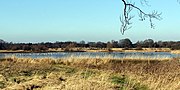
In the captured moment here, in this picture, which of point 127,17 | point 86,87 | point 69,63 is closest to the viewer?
point 127,17

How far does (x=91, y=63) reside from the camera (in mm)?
26000

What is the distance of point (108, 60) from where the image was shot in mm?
27234

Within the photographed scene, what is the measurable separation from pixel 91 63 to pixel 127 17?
18711mm

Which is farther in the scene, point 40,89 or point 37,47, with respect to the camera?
point 37,47

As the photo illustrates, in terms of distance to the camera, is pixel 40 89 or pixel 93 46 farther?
pixel 93 46

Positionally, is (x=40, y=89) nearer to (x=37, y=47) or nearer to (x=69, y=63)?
(x=69, y=63)

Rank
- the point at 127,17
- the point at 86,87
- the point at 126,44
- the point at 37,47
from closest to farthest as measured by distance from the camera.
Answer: the point at 127,17, the point at 86,87, the point at 37,47, the point at 126,44

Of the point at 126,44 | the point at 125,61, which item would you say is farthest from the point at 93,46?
the point at 125,61

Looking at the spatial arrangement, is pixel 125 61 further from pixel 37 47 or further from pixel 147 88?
pixel 37 47

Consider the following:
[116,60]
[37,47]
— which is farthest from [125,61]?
[37,47]

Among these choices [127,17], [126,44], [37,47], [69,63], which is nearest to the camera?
[127,17]

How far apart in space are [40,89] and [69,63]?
16.6 m

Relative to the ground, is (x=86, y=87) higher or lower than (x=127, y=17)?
lower

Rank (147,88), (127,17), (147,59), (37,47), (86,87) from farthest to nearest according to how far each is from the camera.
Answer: (37,47), (147,59), (147,88), (86,87), (127,17)
